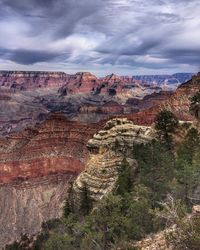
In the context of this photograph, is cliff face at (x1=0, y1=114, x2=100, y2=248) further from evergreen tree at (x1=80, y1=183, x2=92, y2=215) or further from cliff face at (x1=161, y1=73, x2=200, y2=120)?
evergreen tree at (x1=80, y1=183, x2=92, y2=215)

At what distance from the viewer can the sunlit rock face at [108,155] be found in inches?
2312

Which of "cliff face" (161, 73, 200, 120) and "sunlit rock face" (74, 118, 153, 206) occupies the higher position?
"cliff face" (161, 73, 200, 120)

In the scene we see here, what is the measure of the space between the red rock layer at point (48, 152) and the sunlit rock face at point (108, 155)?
4531 cm

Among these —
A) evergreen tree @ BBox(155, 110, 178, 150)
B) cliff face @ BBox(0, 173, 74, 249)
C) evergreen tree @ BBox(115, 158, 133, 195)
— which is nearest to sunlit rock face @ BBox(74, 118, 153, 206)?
evergreen tree @ BBox(155, 110, 178, 150)

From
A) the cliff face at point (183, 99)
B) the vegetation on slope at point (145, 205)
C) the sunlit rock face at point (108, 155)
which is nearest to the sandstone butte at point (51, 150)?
the cliff face at point (183, 99)

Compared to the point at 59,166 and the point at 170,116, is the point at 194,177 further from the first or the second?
the point at 59,166

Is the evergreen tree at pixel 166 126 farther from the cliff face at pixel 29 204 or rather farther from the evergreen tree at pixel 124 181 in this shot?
the cliff face at pixel 29 204

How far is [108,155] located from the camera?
64.1m

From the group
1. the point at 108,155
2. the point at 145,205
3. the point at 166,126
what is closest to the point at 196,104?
the point at 166,126

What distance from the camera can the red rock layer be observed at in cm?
11669

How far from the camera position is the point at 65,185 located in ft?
354

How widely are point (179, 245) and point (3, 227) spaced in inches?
3111

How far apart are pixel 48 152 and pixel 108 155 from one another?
58.7m

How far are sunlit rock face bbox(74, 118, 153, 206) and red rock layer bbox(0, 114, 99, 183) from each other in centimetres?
4531
